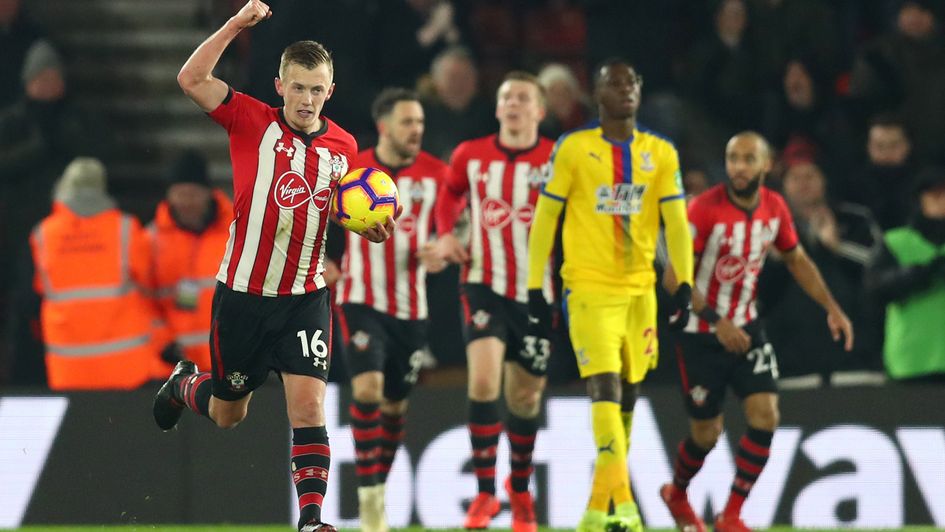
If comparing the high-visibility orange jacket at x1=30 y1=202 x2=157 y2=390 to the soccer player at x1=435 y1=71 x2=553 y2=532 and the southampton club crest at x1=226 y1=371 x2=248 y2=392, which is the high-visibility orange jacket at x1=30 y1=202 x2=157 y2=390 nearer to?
the soccer player at x1=435 y1=71 x2=553 y2=532

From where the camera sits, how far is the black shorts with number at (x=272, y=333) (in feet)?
25.4

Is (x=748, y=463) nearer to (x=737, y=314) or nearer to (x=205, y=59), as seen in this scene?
(x=737, y=314)

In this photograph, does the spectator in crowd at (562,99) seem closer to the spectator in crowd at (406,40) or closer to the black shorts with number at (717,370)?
the spectator in crowd at (406,40)

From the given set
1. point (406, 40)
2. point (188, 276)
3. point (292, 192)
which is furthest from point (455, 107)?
point (292, 192)

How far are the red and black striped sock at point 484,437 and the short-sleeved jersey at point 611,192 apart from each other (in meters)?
1.27

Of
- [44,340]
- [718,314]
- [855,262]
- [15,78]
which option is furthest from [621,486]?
[15,78]

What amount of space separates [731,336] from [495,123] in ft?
11.2

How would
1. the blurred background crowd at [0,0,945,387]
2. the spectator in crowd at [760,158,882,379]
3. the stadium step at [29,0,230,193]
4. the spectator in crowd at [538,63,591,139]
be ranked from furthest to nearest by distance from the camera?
1. the stadium step at [29,0,230,193]
2. the spectator in crowd at [538,63,591,139]
3. the blurred background crowd at [0,0,945,387]
4. the spectator in crowd at [760,158,882,379]

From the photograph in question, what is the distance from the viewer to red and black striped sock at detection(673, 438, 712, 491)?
9984mm

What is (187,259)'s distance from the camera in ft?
38.6

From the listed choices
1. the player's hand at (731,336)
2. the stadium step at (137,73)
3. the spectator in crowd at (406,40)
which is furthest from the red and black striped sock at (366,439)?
the stadium step at (137,73)

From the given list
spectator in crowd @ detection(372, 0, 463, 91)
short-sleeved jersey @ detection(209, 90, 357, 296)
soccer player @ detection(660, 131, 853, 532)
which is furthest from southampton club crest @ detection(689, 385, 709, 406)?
spectator in crowd @ detection(372, 0, 463, 91)

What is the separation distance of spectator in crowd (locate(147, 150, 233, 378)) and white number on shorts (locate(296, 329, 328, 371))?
406 centimetres

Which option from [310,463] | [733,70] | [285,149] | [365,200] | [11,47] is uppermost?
[11,47]
